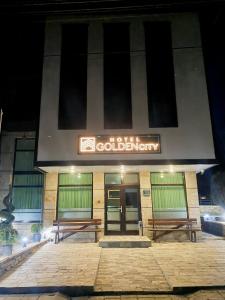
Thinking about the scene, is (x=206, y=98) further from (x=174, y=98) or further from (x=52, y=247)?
(x=52, y=247)

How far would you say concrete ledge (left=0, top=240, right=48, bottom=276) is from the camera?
20.7 ft

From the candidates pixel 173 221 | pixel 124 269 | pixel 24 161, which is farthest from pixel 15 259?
pixel 173 221

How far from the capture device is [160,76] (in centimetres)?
1199

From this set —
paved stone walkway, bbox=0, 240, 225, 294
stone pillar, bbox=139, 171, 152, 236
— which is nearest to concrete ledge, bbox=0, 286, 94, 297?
paved stone walkway, bbox=0, 240, 225, 294

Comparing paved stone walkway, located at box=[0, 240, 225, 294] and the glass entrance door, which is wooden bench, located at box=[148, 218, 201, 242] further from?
paved stone walkway, located at box=[0, 240, 225, 294]

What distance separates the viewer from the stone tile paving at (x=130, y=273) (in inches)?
216

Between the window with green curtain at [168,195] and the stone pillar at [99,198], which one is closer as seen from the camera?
the stone pillar at [99,198]

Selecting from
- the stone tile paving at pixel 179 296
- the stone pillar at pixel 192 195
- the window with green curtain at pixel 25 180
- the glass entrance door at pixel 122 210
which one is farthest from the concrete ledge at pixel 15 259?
the stone pillar at pixel 192 195

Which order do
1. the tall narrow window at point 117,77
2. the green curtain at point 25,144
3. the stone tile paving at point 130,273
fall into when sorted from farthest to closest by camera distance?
the green curtain at point 25,144
the tall narrow window at point 117,77
the stone tile paving at point 130,273

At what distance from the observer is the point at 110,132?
1118 cm

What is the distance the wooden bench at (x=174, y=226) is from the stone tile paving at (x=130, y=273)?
2605 millimetres

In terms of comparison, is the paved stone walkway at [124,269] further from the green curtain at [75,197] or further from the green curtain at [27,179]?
the green curtain at [27,179]

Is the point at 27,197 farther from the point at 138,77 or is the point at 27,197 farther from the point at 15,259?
the point at 138,77

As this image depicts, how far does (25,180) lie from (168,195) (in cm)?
807
